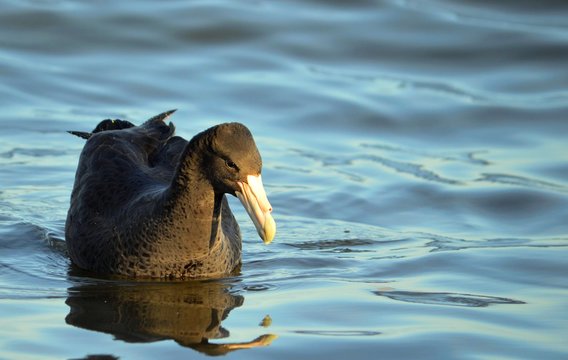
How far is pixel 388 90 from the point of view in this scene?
15.9 meters

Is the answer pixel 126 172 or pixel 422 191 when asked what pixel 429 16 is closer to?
pixel 422 191

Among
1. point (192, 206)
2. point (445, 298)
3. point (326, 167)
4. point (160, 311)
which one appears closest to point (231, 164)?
point (192, 206)

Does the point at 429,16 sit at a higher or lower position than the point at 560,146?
higher

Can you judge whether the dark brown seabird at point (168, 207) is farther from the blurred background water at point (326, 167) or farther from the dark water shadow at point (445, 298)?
the dark water shadow at point (445, 298)

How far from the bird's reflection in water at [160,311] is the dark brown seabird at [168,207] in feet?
0.64

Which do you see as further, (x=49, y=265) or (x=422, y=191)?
(x=422, y=191)

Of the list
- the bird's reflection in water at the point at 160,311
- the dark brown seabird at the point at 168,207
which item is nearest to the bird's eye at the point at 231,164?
the dark brown seabird at the point at 168,207

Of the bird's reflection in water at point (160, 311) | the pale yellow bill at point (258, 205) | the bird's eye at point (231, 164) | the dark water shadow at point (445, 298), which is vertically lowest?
the bird's reflection in water at point (160, 311)

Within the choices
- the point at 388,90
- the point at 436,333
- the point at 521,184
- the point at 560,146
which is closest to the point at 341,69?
the point at 388,90

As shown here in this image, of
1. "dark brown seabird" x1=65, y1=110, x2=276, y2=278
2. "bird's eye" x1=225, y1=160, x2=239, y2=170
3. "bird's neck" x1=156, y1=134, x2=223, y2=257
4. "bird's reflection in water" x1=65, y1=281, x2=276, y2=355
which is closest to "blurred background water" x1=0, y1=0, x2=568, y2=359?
"bird's reflection in water" x1=65, y1=281, x2=276, y2=355

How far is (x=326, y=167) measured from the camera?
12.8m

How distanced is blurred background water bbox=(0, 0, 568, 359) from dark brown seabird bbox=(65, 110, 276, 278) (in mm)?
186

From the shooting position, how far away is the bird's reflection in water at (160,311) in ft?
24.7

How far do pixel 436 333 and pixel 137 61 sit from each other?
9.80 m
